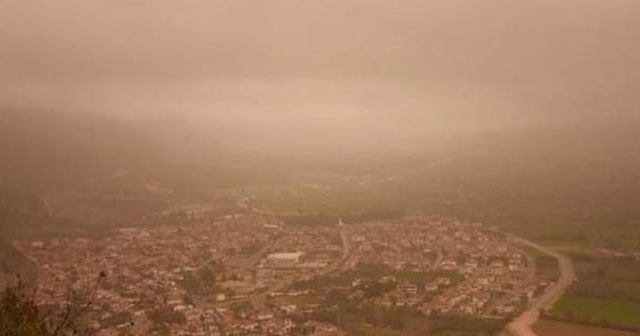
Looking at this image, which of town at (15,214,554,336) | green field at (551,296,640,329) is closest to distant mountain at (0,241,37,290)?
town at (15,214,554,336)

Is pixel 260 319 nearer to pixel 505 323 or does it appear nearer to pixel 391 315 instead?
pixel 391 315

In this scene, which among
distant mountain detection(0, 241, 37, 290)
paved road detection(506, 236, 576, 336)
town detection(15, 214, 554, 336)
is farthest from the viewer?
distant mountain detection(0, 241, 37, 290)

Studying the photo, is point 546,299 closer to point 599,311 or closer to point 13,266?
point 599,311

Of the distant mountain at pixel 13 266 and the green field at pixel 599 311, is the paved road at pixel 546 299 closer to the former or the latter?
the green field at pixel 599 311

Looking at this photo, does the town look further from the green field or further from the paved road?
the green field

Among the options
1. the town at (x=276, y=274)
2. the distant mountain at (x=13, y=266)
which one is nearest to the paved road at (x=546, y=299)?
the town at (x=276, y=274)
